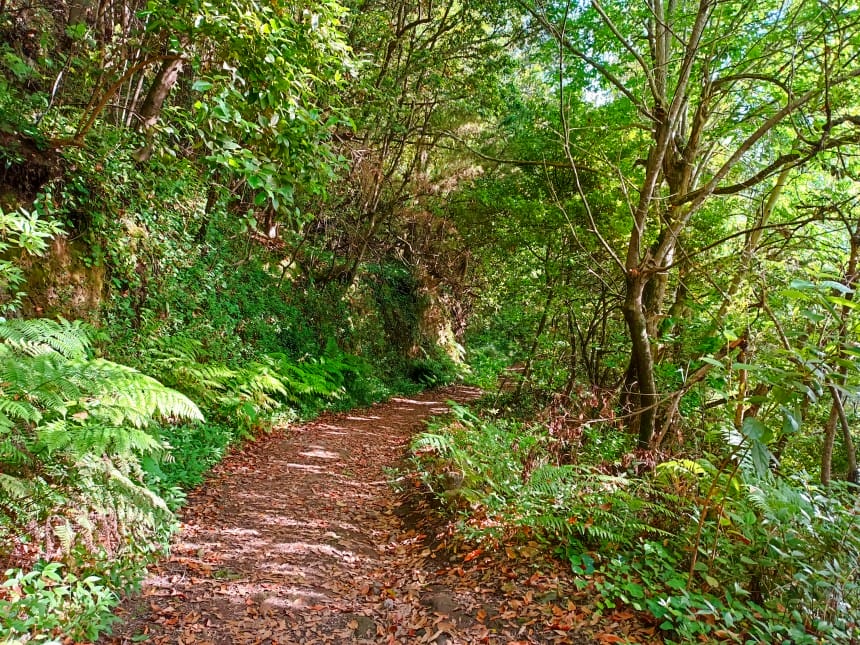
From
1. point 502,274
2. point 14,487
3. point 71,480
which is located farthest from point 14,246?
point 502,274

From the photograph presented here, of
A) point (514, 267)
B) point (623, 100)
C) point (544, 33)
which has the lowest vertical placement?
point (514, 267)

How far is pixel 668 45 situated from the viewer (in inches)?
249

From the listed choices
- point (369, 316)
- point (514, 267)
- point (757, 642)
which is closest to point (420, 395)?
point (369, 316)

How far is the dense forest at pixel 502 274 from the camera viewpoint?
318 centimetres

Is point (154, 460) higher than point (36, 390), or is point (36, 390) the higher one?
point (36, 390)

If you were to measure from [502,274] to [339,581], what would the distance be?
1115 centimetres

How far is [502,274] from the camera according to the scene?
14188 millimetres

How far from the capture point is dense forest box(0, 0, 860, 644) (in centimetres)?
318

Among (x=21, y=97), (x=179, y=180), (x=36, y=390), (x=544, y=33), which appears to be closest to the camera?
(x=36, y=390)

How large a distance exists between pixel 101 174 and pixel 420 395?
Result: 978 centimetres

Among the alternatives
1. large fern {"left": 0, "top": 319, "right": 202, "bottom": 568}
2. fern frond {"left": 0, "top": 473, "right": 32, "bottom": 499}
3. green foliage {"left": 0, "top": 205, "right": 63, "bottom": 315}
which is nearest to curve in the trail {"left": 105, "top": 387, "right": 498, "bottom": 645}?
large fern {"left": 0, "top": 319, "right": 202, "bottom": 568}

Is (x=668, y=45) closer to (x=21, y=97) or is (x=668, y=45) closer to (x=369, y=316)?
(x=21, y=97)

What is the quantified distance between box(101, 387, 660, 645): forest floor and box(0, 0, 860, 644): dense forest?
0.27 meters

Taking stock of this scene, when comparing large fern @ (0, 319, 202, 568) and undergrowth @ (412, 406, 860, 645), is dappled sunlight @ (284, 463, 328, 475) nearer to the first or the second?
undergrowth @ (412, 406, 860, 645)
